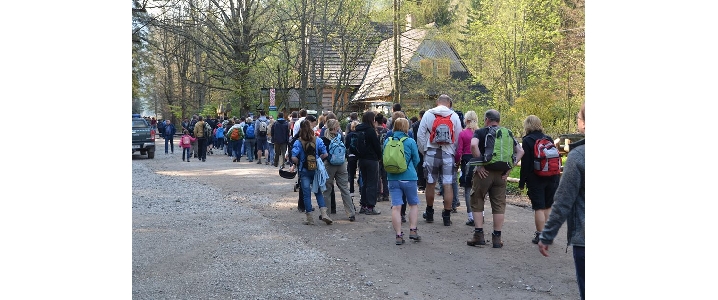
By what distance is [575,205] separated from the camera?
4594mm

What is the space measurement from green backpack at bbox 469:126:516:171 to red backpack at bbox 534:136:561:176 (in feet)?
1.18

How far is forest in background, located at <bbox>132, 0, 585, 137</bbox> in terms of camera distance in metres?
25.3

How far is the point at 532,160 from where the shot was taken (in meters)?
8.62

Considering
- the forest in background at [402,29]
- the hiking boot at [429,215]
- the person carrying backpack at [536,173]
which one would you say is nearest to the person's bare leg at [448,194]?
the hiking boot at [429,215]

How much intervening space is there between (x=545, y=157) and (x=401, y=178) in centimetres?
192

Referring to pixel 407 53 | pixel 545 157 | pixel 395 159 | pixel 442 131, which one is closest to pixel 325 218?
pixel 395 159

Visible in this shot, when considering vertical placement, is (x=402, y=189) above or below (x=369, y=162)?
below

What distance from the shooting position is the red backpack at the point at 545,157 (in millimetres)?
8523

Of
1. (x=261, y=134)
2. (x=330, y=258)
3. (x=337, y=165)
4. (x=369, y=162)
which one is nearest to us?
(x=330, y=258)

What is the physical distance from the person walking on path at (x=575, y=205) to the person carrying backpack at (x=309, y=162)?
616 cm

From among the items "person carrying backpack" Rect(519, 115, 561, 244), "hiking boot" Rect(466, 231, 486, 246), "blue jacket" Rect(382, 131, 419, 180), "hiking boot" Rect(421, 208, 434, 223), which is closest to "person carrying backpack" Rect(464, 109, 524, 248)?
"hiking boot" Rect(466, 231, 486, 246)

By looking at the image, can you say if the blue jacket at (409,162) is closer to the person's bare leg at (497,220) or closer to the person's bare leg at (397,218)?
the person's bare leg at (397,218)

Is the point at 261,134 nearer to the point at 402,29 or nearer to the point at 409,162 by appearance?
the point at 402,29

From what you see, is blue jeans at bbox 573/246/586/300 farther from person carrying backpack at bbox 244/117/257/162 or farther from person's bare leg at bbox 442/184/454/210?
person carrying backpack at bbox 244/117/257/162
